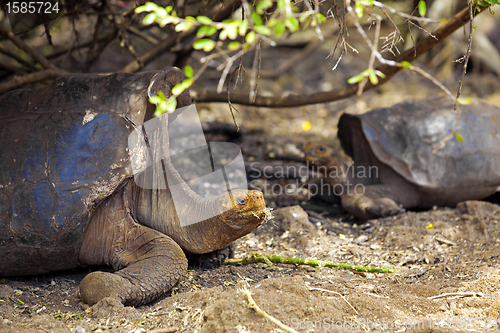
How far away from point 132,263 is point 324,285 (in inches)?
45.9

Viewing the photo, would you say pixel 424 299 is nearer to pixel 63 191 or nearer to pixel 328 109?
pixel 63 191

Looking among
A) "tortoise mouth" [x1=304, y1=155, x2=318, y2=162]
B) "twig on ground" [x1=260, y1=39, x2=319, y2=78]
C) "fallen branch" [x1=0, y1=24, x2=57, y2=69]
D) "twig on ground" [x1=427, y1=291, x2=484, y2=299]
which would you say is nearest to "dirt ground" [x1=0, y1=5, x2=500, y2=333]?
"twig on ground" [x1=427, y1=291, x2=484, y2=299]

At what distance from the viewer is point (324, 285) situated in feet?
7.35

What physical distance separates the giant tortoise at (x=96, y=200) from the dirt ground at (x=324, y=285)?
0.57ft

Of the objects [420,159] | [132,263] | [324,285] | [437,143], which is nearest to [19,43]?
[132,263]

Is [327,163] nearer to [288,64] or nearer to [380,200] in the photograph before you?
[380,200]

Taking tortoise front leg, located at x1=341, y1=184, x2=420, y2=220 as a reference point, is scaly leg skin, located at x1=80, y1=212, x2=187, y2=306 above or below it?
above

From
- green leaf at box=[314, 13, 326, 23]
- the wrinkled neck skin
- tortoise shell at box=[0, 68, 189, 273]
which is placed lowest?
the wrinkled neck skin

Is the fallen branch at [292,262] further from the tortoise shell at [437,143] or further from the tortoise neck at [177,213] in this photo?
the tortoise shell at [437,143]

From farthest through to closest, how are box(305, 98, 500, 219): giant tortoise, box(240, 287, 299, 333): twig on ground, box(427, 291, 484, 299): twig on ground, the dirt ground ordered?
box(305, 98, 500, 219): giant tortoise → box(427, 291, 484, 299): twig on ground → the dirt ground → box(240, 287, 299, 333): twig on ground

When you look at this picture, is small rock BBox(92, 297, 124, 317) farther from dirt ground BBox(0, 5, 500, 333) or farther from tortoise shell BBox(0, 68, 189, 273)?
tortoise shell BBox(0, 68, 189, 273)

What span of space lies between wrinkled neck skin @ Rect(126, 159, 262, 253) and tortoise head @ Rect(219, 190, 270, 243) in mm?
54

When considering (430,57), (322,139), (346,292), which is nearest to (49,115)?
(346,292)

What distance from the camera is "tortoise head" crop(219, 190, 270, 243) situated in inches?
86.1
